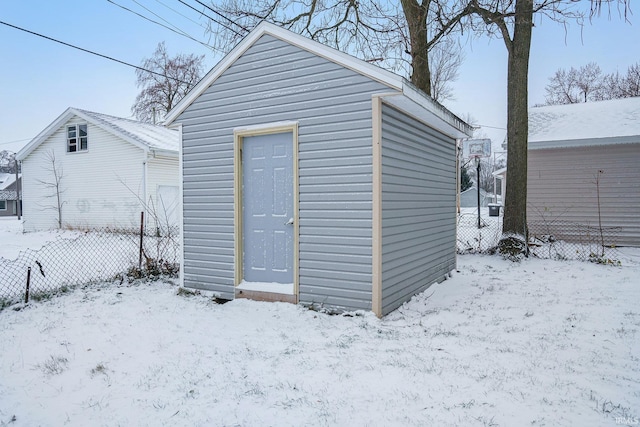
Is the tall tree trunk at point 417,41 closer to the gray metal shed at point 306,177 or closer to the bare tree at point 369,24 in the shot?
the bare tree at point 369,24

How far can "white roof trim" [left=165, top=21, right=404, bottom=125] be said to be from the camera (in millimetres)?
4625

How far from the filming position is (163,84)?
2714 centimetres

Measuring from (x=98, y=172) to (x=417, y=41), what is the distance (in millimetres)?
12471

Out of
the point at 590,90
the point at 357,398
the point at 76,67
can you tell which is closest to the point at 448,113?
the point at 357,398

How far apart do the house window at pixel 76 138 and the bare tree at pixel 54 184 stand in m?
0.94

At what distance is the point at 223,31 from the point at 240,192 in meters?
6.45

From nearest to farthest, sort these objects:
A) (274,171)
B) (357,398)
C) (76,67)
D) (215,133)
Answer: (357,398) < (274,171) < (215,133) < (76,67)

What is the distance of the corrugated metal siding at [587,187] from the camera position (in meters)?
10.7

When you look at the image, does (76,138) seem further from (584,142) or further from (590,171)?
(590,171)

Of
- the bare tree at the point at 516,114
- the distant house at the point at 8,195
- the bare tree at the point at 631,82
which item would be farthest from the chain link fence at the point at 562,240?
the distant house at the point at 8,195

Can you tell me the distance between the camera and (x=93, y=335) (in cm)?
439

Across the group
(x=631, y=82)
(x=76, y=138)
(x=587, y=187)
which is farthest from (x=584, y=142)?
(x=631, y=82)

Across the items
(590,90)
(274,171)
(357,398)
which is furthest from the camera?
(590,90)

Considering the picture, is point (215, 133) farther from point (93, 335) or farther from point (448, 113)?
point (448, 113)
